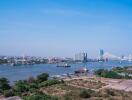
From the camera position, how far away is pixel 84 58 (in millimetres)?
117062

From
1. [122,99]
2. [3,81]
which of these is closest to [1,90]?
[3,81]

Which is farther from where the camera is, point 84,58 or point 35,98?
point 84,58

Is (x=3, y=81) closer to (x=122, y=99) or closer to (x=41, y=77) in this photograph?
(x=41, y=77)

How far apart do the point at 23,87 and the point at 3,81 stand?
152 inches

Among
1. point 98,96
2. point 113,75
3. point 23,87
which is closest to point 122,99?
point 98,96

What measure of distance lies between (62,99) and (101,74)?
2192cm

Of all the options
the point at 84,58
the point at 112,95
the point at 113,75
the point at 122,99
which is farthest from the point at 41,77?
the point at 84,58

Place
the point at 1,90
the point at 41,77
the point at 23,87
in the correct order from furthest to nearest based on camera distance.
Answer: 1. the point at 41,77
2. the point at 1,90
3. the point at 23,87

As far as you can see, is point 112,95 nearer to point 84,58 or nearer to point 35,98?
point 35,98

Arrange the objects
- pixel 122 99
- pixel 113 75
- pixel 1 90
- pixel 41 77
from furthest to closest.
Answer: pixel 113 75 < pixel 41 77 < pixel 1 90 < pixel 122 99

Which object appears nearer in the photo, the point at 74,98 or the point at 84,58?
the point at 74,98

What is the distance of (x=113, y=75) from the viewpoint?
119 ft

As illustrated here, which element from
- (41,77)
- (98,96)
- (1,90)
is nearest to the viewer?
(98,96)

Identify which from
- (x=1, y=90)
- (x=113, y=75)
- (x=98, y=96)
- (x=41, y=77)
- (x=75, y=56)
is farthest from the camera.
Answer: (x=75, y=56)
